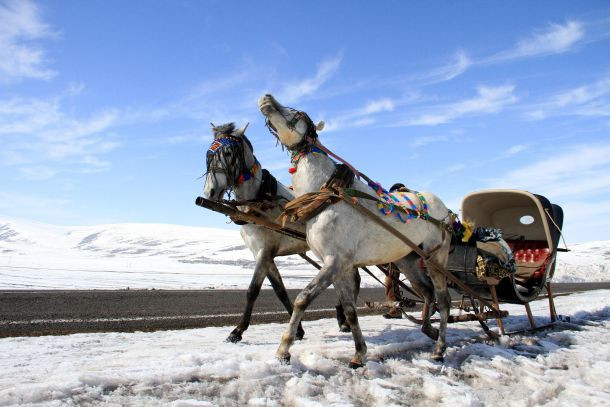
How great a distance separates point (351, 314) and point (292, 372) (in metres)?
1.02

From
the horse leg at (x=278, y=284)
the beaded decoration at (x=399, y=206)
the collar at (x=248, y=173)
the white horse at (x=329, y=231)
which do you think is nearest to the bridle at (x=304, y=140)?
the white horse at (x=329, y=231)

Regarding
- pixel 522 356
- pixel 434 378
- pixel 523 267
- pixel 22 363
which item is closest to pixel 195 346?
pixel 22 363

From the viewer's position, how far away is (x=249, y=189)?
6332mm

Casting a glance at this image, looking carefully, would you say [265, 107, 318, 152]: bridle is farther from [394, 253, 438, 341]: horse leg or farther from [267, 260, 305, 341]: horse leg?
[394, 253, 438, 341]: horse leg

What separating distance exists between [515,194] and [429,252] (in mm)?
3652

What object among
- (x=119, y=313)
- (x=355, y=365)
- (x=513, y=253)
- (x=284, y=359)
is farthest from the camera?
(x=119, y=313)

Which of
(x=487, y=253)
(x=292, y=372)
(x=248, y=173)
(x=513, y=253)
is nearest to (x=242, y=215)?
(x=248, y=173)

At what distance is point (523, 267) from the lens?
8.48 meters

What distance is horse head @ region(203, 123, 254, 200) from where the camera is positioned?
5.66 meters

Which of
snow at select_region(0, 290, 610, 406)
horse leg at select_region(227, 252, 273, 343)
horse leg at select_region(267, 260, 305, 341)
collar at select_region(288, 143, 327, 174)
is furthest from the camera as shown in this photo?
horse leg at select_region(267, 260, 305, 341)

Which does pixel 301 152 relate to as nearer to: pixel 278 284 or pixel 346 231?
pixel 346 231

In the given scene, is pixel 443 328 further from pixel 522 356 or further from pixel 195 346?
pixel 195 346

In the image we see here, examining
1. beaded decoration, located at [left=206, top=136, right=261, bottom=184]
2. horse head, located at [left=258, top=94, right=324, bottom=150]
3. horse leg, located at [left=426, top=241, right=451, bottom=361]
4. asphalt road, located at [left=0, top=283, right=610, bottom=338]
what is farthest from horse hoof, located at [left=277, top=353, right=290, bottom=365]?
asphalt road, located at [left=0, top=283, right=610, bottom=338]

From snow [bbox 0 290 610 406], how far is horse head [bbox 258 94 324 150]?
221 cm
